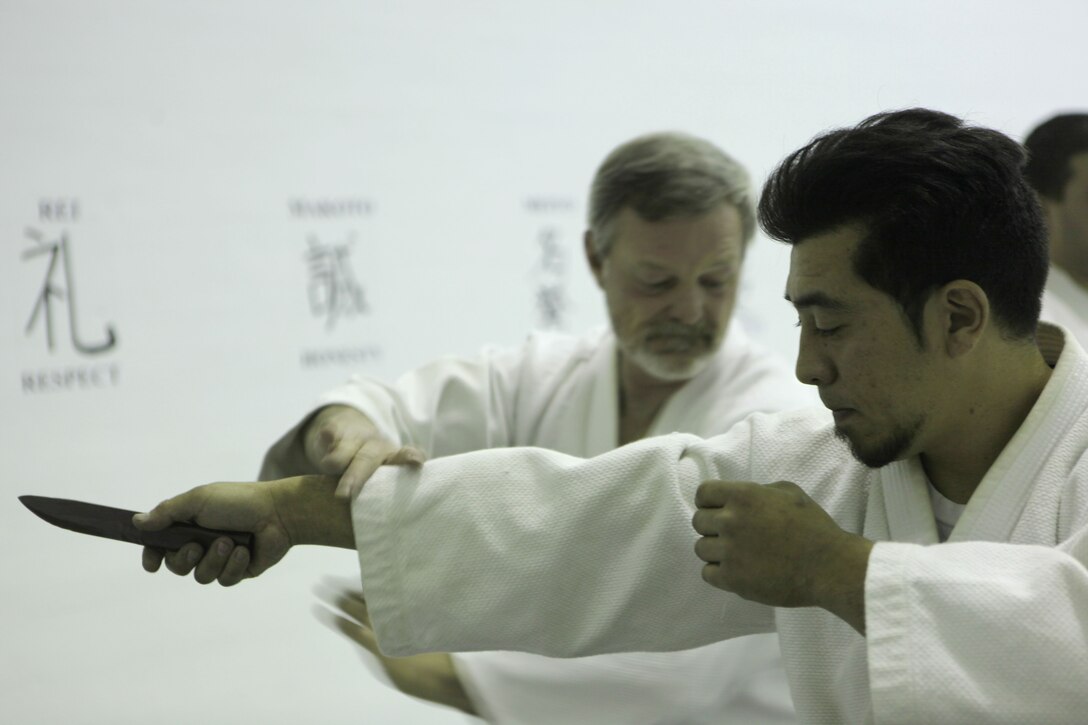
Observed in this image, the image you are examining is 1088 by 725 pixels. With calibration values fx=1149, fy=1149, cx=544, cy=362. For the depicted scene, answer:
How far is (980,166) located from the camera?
118 centimetres

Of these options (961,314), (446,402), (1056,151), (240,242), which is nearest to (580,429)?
(446,402)

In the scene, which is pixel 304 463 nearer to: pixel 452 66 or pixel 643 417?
pixel 643 417

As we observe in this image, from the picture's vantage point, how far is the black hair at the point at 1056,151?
8.34ft

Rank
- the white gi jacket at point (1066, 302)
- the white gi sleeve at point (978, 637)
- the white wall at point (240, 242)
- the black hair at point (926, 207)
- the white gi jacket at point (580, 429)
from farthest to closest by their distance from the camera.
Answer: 1. the white gi jacket at point (1066, 302)
2. the white wall at point (240, 242)
3. the white gi jacket at point (580, 429)
4. the black hair at point (926, 207)
5. the white gi sleeve at point (978, 637)

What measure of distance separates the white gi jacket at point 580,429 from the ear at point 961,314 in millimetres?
681

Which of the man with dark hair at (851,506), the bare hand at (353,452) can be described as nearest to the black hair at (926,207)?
the man with dark hair at (851,506)

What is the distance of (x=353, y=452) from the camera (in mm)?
1412

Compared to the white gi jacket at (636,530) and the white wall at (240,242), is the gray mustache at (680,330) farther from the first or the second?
the white wall at (240,242)

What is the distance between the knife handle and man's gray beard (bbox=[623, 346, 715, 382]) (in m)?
0.86

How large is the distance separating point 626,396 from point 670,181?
40 cm

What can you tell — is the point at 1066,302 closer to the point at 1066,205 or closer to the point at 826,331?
the point at 1066,205

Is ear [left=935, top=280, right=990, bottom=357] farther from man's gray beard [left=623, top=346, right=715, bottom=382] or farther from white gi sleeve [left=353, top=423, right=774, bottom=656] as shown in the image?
man's gray beard [left=623, top=346, right=715, bottom=382]

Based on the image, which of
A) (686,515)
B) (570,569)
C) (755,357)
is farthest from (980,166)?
(755,357)

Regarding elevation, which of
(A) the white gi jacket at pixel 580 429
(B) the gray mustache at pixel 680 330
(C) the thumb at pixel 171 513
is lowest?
(A) the white gi jacket at pixel 580 429
